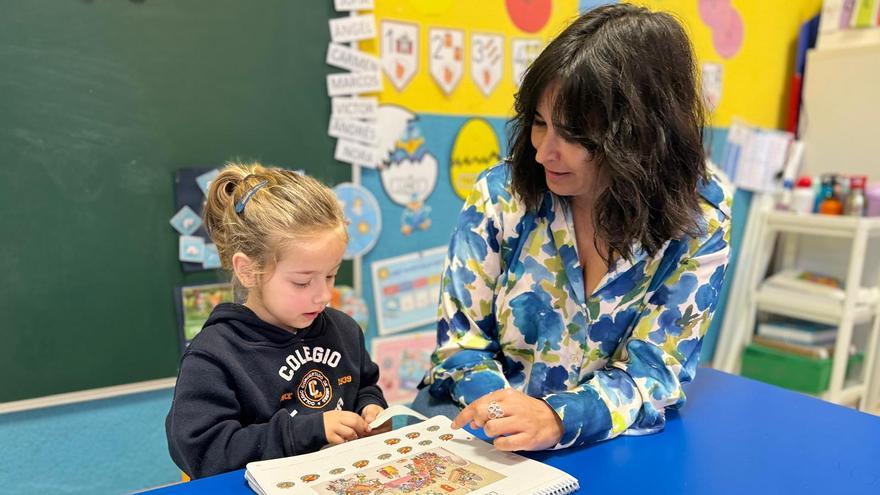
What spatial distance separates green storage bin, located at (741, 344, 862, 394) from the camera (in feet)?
8.11

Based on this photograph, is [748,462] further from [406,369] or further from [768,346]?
[768,346]

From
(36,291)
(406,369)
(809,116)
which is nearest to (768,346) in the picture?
(809,116)

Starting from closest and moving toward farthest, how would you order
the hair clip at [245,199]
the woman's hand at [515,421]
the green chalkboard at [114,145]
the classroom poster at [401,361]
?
the woman's hand at [515,421]
the hair clip at [245,199]
the green chalkboard at [114,145]
the classroom poster at [401,361]

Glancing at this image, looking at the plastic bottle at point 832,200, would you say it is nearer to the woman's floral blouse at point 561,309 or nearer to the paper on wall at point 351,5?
the woman's floral blouse at point 561,309

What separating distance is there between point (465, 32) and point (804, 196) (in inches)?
65.4

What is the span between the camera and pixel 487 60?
204 cm

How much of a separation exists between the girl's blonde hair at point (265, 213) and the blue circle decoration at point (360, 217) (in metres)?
0.84

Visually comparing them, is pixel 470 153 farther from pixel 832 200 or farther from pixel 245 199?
pixel 832 200

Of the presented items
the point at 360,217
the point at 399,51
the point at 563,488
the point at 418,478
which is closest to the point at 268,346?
the point at 418,478

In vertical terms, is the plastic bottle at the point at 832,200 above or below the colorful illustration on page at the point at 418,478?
above

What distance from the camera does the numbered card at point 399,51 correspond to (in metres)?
1.83

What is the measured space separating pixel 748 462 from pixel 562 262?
41cm

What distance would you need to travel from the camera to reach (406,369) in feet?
6.71

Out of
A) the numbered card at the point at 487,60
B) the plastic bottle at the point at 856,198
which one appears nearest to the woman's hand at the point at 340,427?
the numbered card at the point at 487,60
